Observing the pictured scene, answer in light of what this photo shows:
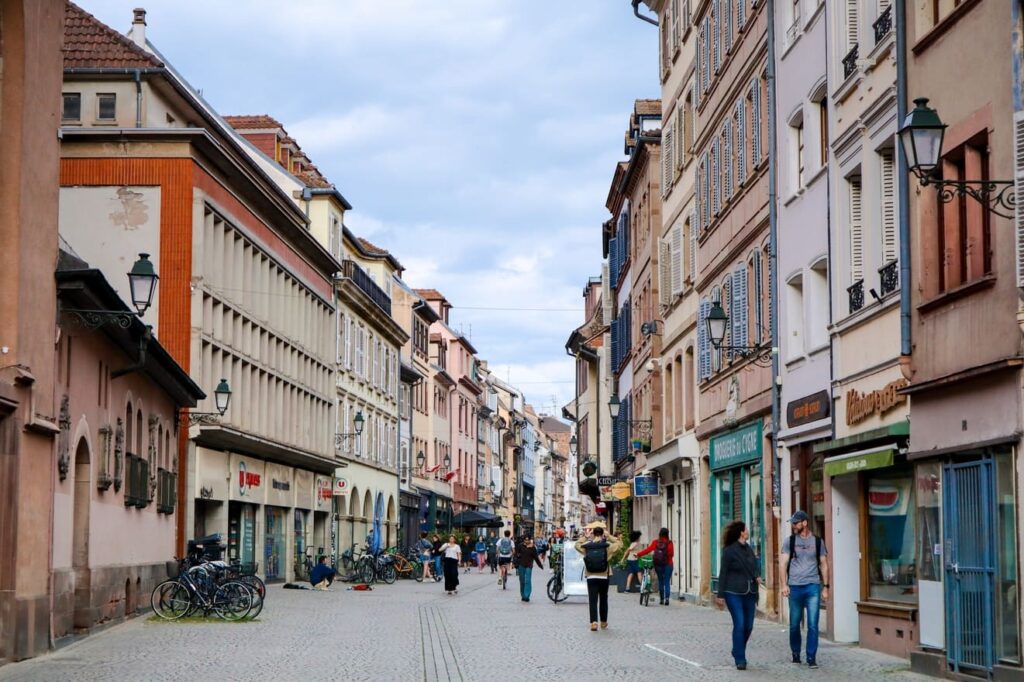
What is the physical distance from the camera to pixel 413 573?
61.9 meters

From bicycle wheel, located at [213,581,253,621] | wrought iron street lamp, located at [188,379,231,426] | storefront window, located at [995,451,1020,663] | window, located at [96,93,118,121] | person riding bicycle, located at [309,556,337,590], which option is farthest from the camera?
person riding bicycle, located at [309,556,337,590]

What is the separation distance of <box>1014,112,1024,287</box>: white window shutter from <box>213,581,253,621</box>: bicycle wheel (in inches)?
668

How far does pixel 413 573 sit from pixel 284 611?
28.8 metres

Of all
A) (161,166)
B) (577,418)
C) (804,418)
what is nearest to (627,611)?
(804,418)

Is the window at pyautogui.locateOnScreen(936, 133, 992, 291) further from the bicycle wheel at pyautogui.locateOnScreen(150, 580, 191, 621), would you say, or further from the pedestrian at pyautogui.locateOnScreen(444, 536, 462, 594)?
the pedestrian at pyautogui.locateOnScreen(444, 536, 462, 594)

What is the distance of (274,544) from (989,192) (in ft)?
128

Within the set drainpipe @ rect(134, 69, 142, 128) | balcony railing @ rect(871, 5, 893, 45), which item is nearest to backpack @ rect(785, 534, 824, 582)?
balcony railing @ rect(871, 5, 893, 45)

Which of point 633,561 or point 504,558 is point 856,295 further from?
point 504,558

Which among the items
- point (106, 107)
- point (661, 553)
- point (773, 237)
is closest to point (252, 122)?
point (106, 107)

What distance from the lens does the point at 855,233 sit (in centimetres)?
2303

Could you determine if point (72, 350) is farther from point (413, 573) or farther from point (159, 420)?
point (413, 573)

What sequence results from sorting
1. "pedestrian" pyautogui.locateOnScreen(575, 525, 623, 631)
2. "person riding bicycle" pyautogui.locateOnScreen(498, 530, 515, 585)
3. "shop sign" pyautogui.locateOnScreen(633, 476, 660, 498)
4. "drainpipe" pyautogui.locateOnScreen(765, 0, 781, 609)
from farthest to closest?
"person riding bicycle" pyautogui.locateOnScreen(498, 530, 515, 585), "shop sign" pyautogui.locateOnScreen(633, 476, 660, 498), "drainpipe" pyautogui.locateOnScreen(765, 0, 781, 609), "pedestrian" pyautogui.locateOnScreen(575, 525, 623, 631)

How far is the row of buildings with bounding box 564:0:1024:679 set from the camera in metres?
15.9

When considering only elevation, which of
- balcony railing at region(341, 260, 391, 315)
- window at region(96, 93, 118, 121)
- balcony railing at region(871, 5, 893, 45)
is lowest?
balcony railing at region(871, 5, 893, 45)
